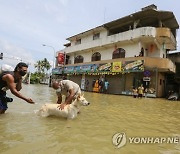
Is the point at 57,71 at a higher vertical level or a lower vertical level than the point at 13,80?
higher

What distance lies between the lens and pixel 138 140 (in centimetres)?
426

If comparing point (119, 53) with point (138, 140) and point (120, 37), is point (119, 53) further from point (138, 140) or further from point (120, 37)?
point (138, 140)

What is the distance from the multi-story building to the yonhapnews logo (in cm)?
1750

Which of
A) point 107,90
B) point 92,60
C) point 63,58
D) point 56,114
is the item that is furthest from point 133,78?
point 56,114

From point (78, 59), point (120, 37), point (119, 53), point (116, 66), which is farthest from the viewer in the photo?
point (78, 59)

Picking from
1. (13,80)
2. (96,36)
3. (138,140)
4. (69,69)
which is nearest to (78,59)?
(69,69)

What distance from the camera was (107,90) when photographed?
84.9 feet

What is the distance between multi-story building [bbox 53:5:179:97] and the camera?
22.0 metres

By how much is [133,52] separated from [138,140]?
2119cm

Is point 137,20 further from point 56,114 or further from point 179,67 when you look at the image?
point 56,114

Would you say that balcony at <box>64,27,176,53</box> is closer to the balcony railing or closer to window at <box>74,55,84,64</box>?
the balcony railing

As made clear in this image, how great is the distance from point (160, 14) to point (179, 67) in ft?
25.1

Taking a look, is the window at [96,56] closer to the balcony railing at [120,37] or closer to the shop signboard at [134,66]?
the balcony railing at [120,37]

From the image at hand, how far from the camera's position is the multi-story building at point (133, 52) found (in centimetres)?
2202
